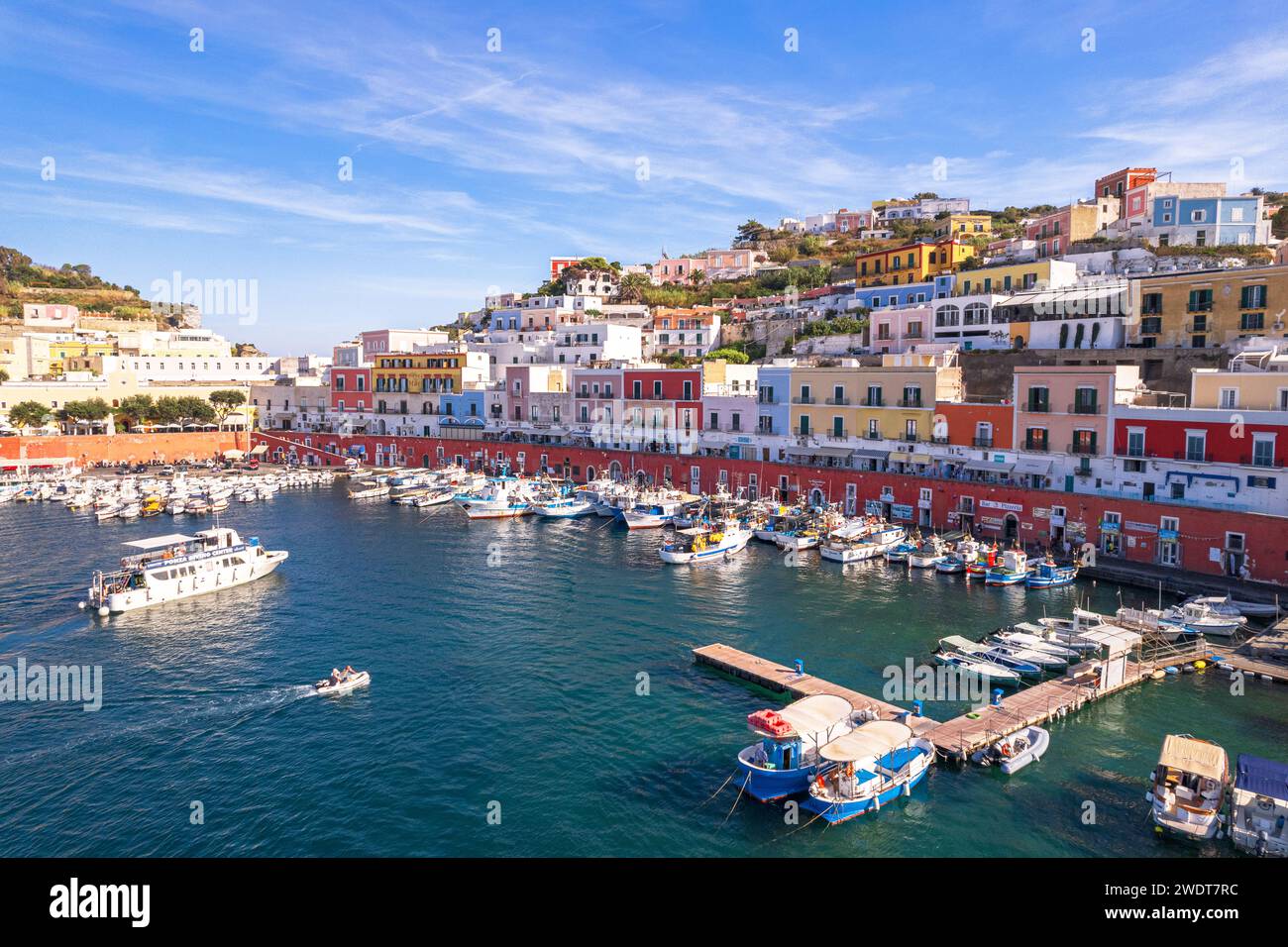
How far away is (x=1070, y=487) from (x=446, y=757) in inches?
1206

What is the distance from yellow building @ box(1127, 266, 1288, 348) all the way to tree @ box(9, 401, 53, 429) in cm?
8063

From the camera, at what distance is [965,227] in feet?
307

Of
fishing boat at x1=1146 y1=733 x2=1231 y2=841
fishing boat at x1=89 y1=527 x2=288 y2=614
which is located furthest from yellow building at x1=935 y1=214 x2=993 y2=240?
fishing boat at x1=1146 y1=733 x2=1231 y2=841

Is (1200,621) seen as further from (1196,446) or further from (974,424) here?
(974,424)

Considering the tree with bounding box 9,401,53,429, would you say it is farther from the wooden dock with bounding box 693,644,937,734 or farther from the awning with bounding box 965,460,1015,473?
the awning with bounding box 965,460,1015,473

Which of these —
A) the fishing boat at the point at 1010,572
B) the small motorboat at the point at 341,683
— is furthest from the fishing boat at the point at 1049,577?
the small motorboat at the point at 341,683

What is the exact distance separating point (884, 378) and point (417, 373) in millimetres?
45264

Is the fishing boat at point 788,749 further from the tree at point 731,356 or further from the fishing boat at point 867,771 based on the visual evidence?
the tree at point 731,356

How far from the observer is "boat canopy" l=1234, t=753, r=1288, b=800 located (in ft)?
54.9

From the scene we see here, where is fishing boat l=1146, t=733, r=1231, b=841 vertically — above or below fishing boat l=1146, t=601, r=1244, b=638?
below

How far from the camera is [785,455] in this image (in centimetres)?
5106
